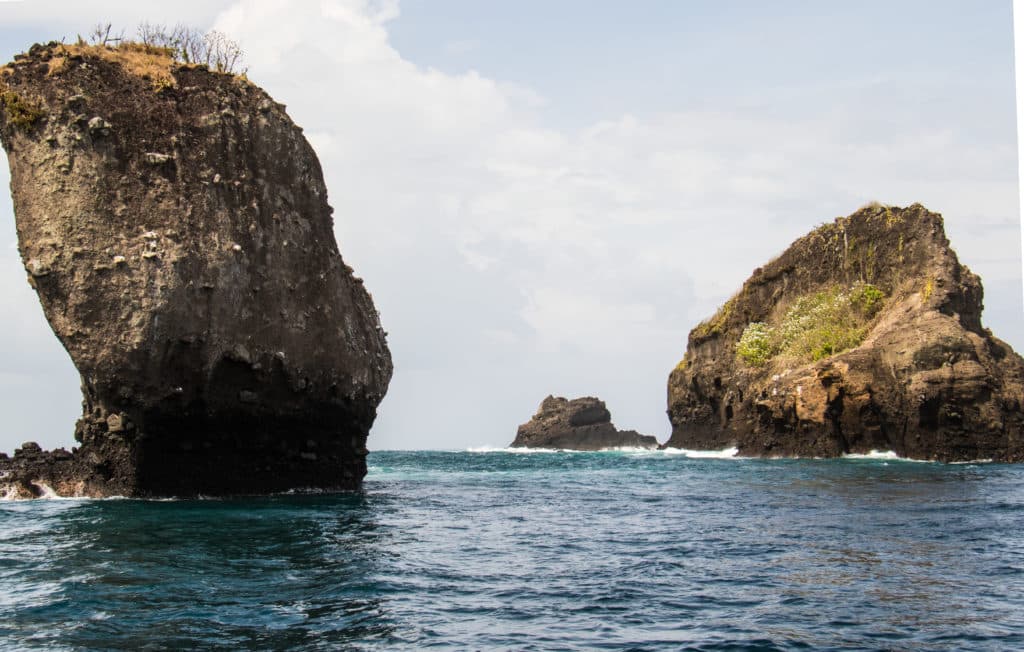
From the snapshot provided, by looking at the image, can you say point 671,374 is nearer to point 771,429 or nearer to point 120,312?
point 771,429

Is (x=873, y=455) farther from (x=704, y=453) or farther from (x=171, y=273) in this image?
(x=171, y=273)

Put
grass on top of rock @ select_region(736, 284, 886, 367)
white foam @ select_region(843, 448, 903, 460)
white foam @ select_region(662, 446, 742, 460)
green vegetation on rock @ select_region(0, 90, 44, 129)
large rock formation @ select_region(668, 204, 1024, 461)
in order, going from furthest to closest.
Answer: white foam @ select_region(662, 446, 742, 460) < grass on top of rock @ select_region(736, 284, 886, 367) < white foam @ select_region(843, 448, 903, 460) < large rock formation @ select_region(668, 204, 1024, 461) < green vegetation on rock @ select_region(0, 90, 44, 129)

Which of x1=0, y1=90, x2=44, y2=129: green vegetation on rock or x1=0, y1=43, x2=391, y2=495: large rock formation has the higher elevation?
x1=0, y1=90, x2=44, y2=129: green vegetation on rock

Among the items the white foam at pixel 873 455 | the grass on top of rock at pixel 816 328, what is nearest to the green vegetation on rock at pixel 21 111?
the white foam at pixel 873 455

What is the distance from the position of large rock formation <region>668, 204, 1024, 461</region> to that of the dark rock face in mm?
37751

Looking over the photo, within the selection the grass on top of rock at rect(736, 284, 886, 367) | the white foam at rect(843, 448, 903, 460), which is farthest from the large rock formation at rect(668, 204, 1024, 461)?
the white foam at rect(843, 448, 903, 460)

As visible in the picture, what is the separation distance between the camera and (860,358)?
50.2 metres

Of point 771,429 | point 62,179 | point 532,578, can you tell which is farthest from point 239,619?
point 771,429

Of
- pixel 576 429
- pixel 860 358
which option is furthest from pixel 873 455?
pixel 576 429

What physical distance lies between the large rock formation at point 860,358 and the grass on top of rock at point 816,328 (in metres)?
0.11

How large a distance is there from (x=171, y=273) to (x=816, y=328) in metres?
48.8

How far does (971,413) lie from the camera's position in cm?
4412

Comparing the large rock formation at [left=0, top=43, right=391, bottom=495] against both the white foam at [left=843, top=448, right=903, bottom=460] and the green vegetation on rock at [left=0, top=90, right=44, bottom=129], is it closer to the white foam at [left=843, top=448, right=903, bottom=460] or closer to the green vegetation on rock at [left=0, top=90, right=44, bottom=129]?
the green vegetation on rock at [left=0, top=90, right=44, bottom=129]

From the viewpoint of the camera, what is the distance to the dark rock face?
119 m
